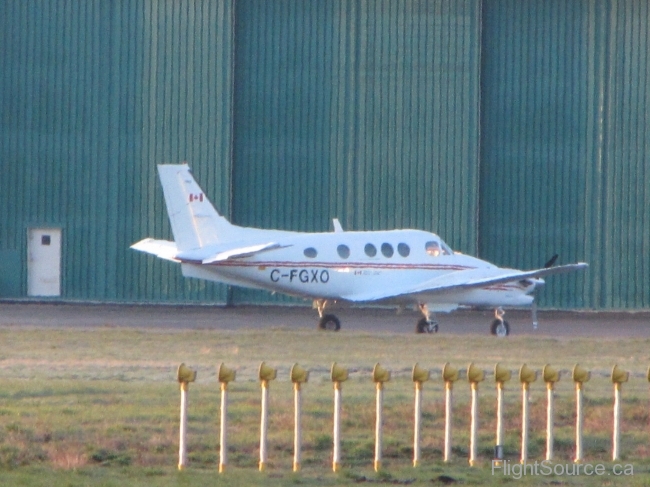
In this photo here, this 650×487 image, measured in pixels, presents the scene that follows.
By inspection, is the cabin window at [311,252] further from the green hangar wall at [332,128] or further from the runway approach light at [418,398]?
the runway approach light at [418,398]

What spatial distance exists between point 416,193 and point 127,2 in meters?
12.0

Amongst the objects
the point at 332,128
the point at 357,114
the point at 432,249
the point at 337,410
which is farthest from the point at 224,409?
the point at 357,114

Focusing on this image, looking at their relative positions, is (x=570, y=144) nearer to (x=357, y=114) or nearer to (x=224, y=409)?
(x=357, y=114)

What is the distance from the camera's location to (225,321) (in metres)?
31.7

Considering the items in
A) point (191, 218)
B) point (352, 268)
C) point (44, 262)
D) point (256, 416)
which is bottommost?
point (256, 416)

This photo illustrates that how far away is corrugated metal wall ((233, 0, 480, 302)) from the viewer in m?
38.4

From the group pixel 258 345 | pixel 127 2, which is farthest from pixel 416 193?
pixel 258 345

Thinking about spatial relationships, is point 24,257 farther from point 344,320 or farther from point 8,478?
point 8,478

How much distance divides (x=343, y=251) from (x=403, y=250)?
1588 millimetres

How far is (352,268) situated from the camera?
88.2ft

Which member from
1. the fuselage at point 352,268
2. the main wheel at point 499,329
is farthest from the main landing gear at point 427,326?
the main wheel at point 499,329

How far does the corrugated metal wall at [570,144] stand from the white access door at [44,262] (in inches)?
587

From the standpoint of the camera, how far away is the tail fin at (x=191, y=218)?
27.0 meters

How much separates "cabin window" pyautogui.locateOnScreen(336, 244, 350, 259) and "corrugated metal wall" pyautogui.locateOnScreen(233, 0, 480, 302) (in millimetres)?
11694
